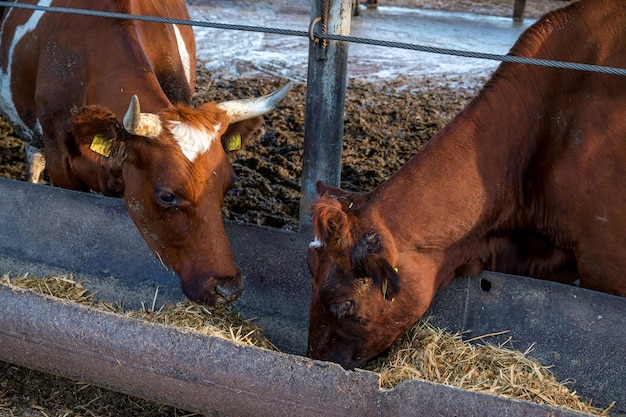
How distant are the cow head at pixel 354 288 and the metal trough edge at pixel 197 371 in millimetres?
627

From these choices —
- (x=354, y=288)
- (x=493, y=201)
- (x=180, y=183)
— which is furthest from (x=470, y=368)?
(x=180, y=183)

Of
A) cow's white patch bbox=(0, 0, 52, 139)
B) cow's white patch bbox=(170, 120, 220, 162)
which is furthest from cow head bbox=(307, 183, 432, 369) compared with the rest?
cow's white patch bbox=(0, 0, 52, 139)

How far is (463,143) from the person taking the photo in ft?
11.8

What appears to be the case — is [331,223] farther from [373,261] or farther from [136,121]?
[136,121]

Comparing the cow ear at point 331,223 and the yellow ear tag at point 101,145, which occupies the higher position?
the yellow ear tag at point 101,145

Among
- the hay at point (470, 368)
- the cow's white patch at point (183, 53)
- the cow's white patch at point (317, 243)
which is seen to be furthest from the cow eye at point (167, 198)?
the cow's white patch at point (183, 53)

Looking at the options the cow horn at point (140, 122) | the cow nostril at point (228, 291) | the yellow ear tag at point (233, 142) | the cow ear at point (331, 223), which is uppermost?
the cow horn at point (140, 122)

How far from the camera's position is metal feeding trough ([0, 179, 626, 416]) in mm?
2742

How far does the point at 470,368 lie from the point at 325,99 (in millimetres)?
1795

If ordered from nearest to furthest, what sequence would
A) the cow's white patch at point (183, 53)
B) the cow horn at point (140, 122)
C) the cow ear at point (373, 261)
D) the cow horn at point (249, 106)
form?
the cow ear at point (373, 261) → the cow horn at point (140, 122) → the cow horn at point (249, 106) → the cow's white patch at point (183, 53)

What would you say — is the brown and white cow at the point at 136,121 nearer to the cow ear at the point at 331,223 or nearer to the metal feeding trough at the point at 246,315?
the metal feeding trough at the point at 246,315

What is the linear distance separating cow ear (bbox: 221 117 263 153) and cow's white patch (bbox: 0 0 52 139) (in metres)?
1.64

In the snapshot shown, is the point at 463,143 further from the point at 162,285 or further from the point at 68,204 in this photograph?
the point at 68,204

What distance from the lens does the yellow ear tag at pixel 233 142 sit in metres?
4.07
